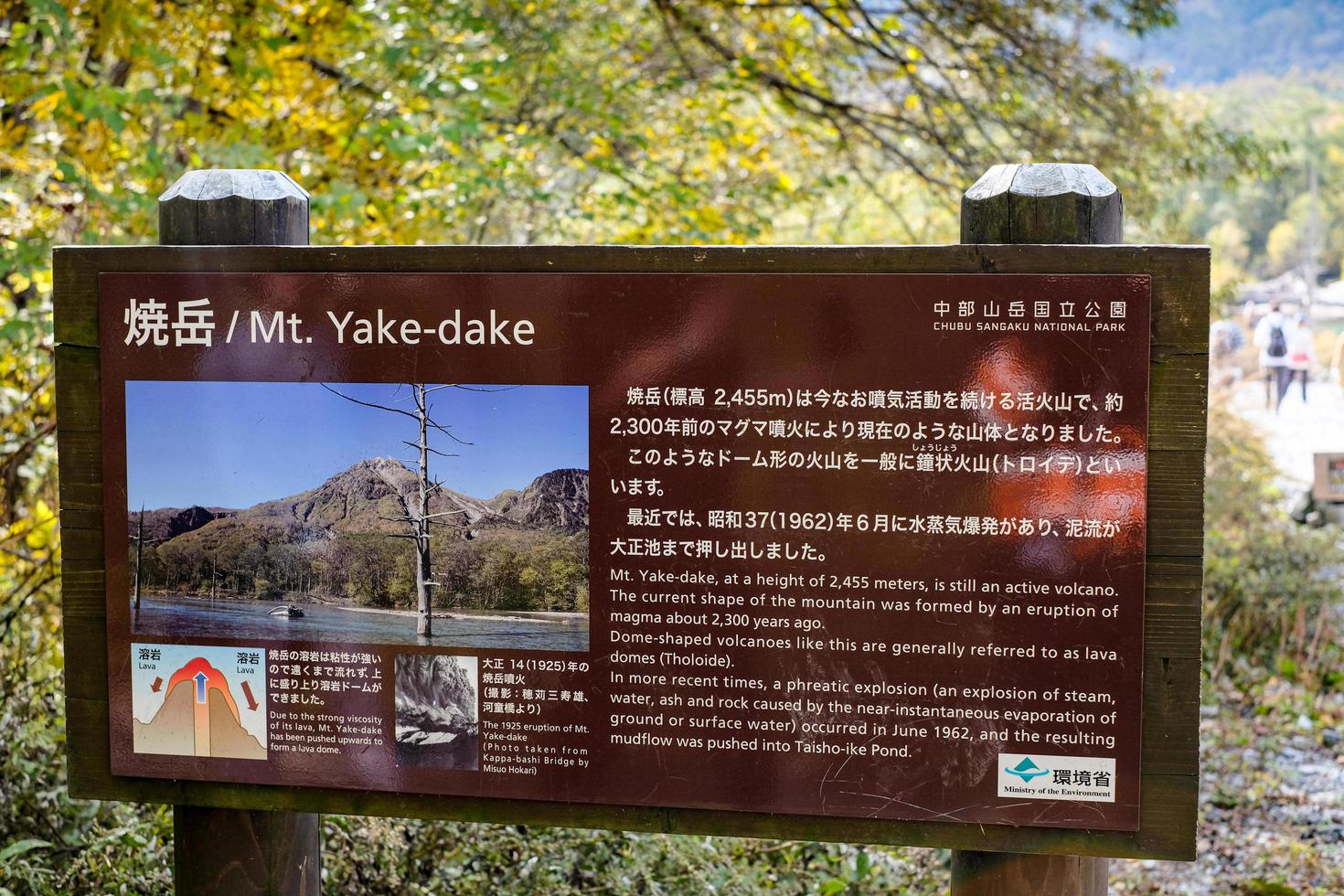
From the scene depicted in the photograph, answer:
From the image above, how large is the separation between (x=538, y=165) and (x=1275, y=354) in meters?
10.4

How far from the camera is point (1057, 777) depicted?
218 centimetres

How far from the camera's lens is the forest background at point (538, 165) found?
3.54 m

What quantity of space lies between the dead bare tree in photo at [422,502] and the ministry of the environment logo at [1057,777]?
116cm

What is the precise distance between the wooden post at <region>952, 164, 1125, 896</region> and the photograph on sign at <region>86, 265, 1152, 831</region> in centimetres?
14

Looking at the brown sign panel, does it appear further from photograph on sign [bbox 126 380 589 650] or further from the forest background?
the forest background

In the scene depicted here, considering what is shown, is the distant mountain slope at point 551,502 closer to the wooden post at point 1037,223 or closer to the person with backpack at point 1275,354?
the wooden post at point 1037,223

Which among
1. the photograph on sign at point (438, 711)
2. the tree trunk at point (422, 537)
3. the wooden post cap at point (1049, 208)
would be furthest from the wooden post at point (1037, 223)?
the tree trunk at point (422, 537)

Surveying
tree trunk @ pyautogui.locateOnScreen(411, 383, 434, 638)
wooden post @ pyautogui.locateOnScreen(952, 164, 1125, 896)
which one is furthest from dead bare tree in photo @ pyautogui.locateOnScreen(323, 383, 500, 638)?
Answer: wooden post @ pyautogui.locateOnScreen(952, 164, 1125, 896)

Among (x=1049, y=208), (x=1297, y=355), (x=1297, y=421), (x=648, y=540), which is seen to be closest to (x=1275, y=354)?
(x=1297, y=355)

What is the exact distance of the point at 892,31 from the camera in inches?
276

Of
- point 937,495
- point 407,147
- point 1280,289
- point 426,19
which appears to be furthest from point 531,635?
point 1280,289

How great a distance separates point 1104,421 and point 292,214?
1729mm

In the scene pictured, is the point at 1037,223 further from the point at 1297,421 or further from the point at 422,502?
the point at 1297,421

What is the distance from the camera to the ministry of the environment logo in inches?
→ 85.3
